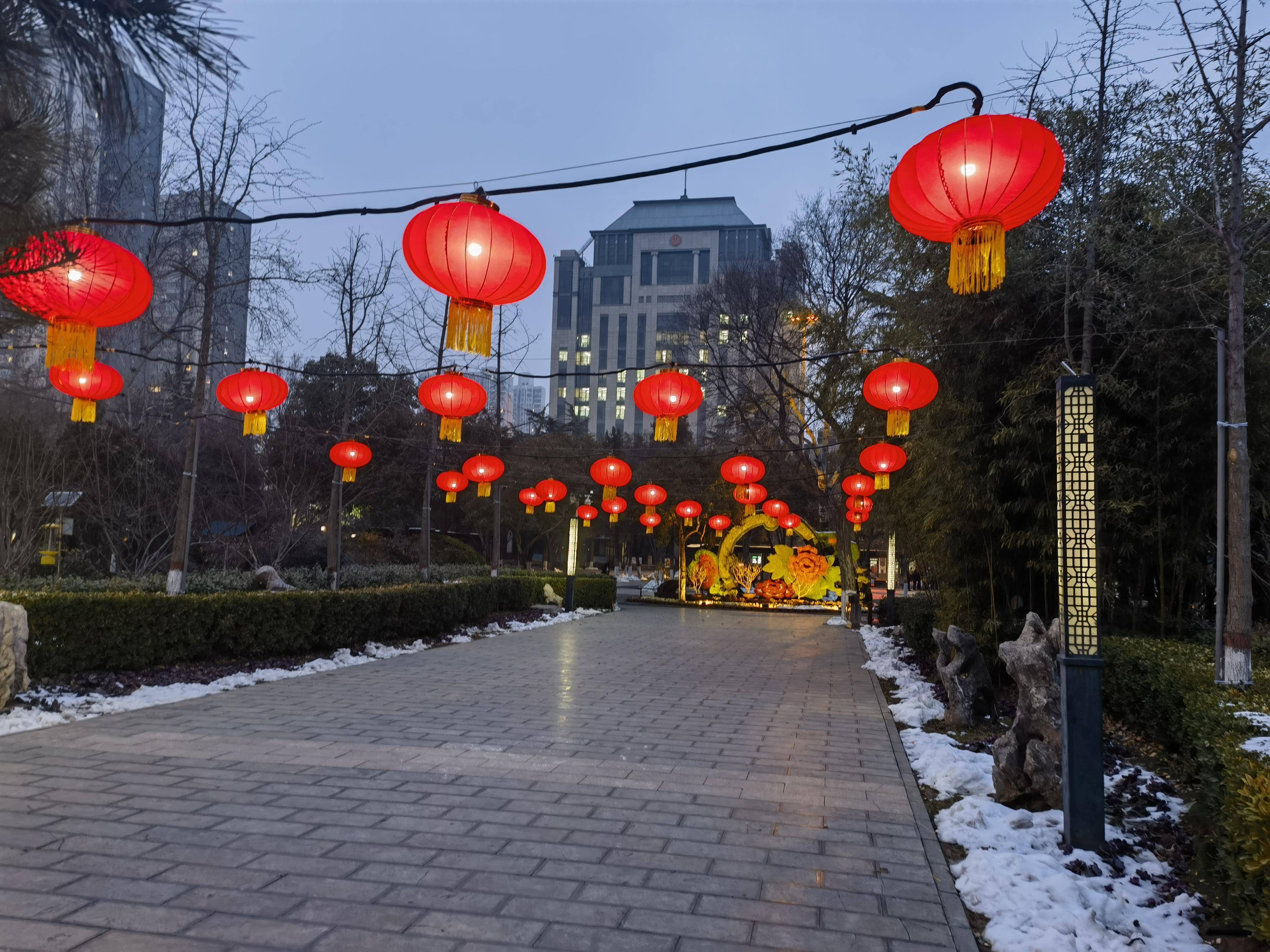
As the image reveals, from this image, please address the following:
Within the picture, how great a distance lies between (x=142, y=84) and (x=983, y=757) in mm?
5409

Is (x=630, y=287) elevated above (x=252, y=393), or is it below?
above

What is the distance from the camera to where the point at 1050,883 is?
316 cm

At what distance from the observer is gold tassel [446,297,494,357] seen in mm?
4098

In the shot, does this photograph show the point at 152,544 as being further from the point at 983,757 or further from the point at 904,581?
the point at 904,581

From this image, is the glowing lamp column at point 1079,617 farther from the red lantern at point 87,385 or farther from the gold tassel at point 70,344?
the red lantern at point 87,385

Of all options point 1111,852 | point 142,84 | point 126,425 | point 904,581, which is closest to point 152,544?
point 126,425

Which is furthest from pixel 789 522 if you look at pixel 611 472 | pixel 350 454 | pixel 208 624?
pixel 208 624

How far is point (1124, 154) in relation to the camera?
7.00 meters

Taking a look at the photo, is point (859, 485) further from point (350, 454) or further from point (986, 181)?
point (986, 181)

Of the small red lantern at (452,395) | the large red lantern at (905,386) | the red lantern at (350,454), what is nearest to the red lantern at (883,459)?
the large red lantern at (905,386)

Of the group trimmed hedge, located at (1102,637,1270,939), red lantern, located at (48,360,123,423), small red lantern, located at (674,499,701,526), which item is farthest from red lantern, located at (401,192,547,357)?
small red lantern, located at (674,499,701,526)

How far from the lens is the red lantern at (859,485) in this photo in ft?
46.6

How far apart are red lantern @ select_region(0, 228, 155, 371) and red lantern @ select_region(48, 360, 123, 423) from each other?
108 cm

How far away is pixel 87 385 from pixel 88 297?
2.44 meters
